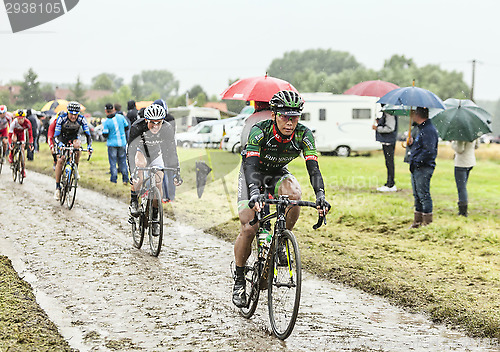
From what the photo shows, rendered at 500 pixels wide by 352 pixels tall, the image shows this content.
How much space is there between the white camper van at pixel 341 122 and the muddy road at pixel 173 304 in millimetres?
23644

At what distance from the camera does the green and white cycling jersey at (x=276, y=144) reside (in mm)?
5418

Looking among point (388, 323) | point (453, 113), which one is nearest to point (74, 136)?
point (453, 113)

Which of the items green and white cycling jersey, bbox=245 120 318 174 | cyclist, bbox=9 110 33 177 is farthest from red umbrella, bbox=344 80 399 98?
green and white cycling jersey, bbox=245 120 318 174

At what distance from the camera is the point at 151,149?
896cm

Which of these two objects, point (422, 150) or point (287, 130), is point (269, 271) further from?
point (422, 150)

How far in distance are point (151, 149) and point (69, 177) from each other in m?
4.28

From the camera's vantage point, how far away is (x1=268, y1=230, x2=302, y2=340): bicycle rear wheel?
4.95 m

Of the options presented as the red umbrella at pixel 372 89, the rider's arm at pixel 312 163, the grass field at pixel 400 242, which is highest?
the red umbrella at pixel 372 89

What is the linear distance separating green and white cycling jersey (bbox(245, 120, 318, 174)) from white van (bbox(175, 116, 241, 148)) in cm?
2894

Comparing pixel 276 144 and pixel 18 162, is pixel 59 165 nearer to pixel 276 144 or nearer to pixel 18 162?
pixel 18 162

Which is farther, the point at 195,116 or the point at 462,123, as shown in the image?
the point at 195,116

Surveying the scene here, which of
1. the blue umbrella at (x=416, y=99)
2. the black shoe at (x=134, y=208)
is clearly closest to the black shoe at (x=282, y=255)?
the black shoe at (x=134, y=208)

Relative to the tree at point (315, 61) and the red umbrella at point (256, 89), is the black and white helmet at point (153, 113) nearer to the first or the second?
the red umbrella at point (256, 89)

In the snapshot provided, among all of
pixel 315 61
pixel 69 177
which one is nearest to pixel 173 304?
pixel 69 177
